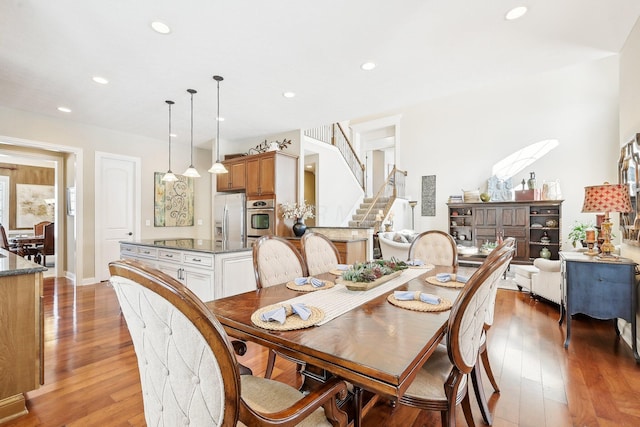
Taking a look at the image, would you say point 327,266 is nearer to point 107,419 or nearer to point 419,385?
point 419,385

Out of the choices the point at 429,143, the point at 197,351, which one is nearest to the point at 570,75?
the point at 429,143

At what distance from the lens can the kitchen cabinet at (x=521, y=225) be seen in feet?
22.7

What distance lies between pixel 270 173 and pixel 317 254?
A: 9.08 ft

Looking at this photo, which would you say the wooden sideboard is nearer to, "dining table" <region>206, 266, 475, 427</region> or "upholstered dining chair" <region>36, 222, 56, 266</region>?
"dining table" <region>206, 266, 475, 427</region>

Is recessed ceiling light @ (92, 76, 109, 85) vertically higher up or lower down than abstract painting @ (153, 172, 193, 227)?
higher up

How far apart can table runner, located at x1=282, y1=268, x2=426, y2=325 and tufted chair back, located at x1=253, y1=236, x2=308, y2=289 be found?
0.45 metres

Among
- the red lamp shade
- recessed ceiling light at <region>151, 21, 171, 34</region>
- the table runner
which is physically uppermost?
recessed ceiling light at <region>151, 21, 171, 34</region>

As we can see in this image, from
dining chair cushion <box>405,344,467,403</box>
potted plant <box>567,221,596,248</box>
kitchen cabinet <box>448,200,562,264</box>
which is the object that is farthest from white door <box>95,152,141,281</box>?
potted plant <box>567,221,596,248</box>

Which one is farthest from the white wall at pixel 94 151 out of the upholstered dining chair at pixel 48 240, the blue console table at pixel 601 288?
the blue console table at pixel 601 288

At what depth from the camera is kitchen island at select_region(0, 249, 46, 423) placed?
172 centimetres

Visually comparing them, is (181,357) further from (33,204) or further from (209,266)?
(33,204)

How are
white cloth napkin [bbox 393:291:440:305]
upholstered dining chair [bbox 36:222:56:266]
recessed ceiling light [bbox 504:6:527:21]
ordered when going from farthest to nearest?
upholstered dining chair [bbox 36:222:56:266] → recessed ceiling light [bbox 504:6:527:21] → white cloth napkin [bbox 393:291:440:305]

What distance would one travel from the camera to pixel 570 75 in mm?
7016

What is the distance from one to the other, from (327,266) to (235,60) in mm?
2175
